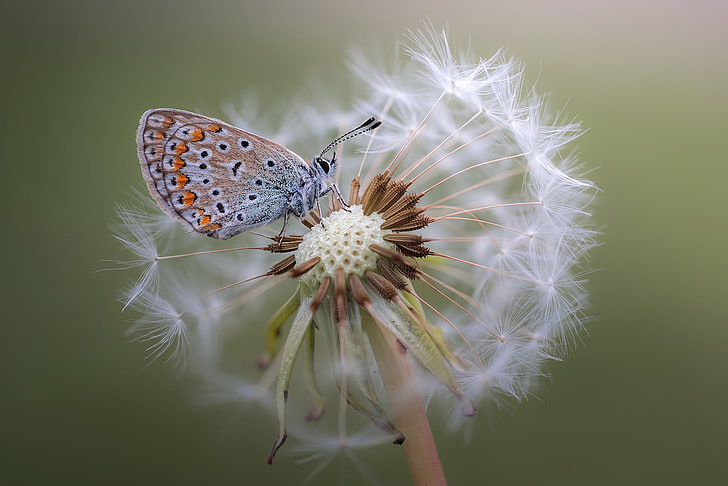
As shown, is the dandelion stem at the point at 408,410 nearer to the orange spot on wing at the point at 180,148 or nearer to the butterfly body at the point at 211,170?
the butterfly body at the point at 211,170

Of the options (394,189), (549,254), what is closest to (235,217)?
(394,189)

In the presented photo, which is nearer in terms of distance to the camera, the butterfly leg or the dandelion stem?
the dandelion stem

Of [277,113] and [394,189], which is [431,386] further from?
[277,113]

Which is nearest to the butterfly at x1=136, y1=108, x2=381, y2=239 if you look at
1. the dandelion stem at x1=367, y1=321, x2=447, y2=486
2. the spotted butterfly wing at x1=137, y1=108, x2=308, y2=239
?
the spotted butterfly wing at x1=137, y1=108, x2=308, y2=239

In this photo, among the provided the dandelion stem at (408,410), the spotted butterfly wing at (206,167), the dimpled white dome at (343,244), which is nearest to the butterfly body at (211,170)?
the spotted butterfly wing at (206,167)

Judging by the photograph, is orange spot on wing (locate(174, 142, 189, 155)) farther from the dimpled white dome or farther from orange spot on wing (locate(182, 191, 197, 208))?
the dimpled white dome

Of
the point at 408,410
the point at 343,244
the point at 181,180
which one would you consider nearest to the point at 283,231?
the point at 343,244

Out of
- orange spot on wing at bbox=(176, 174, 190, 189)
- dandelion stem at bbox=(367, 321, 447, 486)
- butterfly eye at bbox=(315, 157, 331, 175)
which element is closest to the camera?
dandelion stem at bbox=(367, 321, 447, 486)

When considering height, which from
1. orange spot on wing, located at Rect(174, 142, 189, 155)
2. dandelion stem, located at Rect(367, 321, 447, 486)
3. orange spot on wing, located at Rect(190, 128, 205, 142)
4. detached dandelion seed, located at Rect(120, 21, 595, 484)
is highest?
orange spot on wing, located at Rect(190, 128, 205, 142)

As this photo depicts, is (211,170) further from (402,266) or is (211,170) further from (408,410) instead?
(408,410)

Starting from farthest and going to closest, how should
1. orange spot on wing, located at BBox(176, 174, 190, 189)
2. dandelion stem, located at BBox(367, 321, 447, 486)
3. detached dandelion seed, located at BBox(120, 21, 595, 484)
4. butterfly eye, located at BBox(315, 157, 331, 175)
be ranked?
1. butterfly eye, located at BBox(315, 157, 331, 175)
2. orange spot on wing, located at BBox(176, 174, 190, 189)
3. detached dandelion seed, located at BBox(120, 21, 595, 484)
4. dandelion stem, located at BBox(367, 321, 447, 486)
